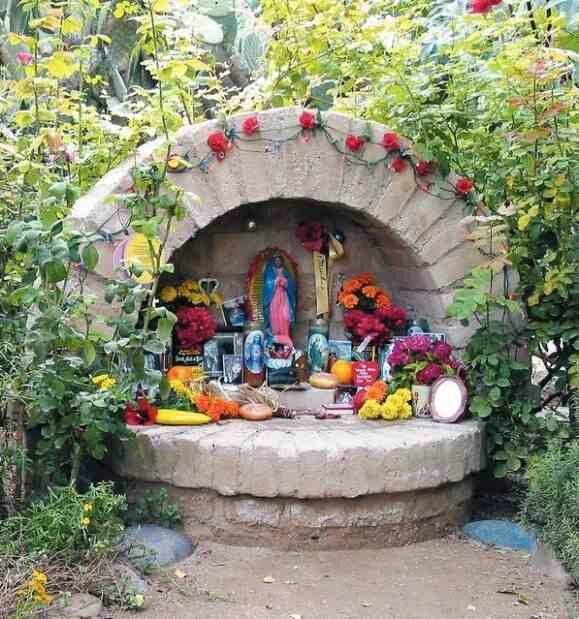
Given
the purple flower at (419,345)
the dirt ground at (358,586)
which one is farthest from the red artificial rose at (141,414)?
the purple flower at (419,345)

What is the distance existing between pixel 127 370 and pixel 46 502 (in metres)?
0.69

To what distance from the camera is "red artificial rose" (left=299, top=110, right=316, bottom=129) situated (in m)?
4.63

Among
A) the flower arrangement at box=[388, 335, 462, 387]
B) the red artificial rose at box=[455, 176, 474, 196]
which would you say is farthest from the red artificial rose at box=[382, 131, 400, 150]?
the flower arrangement at box=[388, 335, 462, 387]

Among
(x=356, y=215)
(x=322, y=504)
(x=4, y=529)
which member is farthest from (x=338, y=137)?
(x=4, y=529)

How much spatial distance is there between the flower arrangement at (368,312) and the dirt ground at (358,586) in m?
1.40

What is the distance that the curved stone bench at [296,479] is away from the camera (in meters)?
4.04

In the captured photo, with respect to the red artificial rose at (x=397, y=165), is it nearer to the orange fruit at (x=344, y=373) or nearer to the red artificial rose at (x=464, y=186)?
the red artificial rose at (x=464, y=186)

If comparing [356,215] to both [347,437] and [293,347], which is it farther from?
[347,437]

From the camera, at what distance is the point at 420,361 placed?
4.82m

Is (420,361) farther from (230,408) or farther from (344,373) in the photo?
(230,408)

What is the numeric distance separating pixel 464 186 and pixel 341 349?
1.24 m

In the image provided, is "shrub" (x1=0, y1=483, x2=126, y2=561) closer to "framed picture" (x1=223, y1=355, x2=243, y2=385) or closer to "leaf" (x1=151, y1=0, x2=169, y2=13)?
"framed picture" (x1=223, y1=355, x2=243, y2=385)

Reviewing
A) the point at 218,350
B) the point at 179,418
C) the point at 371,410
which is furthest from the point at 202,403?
the point at 371,410

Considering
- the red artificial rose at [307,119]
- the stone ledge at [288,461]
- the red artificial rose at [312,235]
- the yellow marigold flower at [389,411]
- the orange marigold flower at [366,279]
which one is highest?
the red artificial rose at [307,119]
